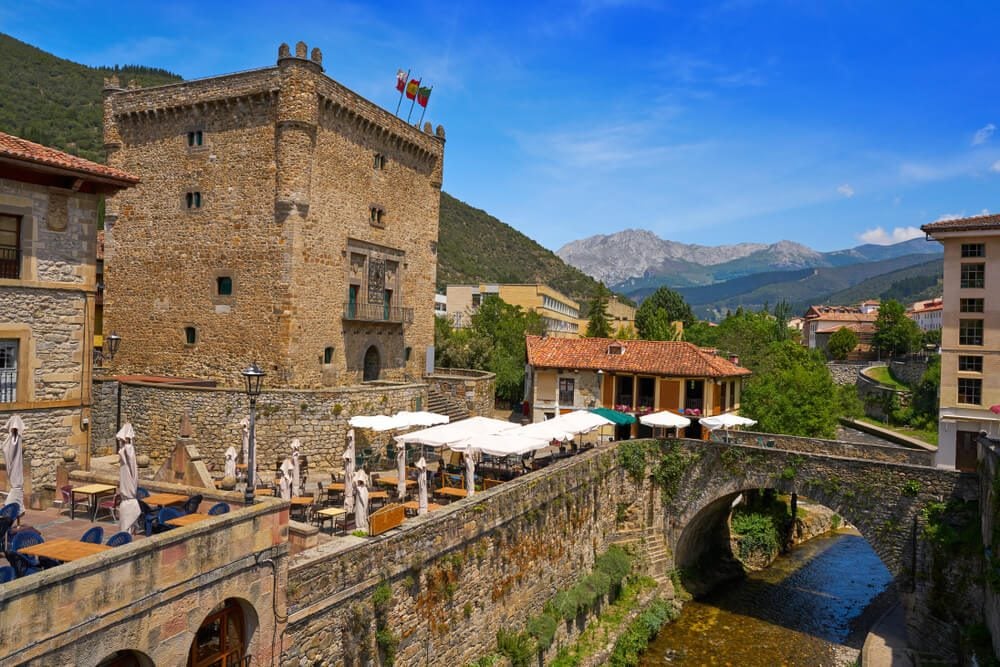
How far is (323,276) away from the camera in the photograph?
99.5 feet

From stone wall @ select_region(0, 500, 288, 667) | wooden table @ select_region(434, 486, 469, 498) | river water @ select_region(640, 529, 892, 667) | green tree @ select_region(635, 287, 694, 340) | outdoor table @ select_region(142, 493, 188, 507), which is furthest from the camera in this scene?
green tree @ select_region(635, 287, 694, 340)

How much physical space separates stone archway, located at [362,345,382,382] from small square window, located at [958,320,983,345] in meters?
30.0

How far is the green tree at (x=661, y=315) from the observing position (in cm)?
7344

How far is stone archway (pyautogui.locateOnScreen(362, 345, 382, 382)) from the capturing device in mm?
34688

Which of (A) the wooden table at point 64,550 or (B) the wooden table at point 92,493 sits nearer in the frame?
(A) the wooden table at point 64,550

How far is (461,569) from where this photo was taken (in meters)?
17.4

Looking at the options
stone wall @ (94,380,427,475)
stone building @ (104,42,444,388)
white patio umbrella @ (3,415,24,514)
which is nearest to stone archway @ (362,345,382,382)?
stone building @ (104,42,444,388)

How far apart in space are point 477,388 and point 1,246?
24.4m

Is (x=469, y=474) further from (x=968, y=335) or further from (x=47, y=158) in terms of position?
(x=968, y=335)

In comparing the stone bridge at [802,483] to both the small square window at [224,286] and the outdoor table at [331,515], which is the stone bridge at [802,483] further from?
the small square window at [224,286]

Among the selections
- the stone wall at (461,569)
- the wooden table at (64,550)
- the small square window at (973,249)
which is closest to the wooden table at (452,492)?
the stone wall at (461,569)

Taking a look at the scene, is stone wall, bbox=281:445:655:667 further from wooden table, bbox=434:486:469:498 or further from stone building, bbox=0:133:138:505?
stone building, bbox=0:133:138:505

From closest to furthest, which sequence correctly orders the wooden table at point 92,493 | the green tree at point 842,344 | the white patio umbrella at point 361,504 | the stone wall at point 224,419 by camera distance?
the wooden table at point 92,493 < the white patio umbrella at point 361,504 < the stone wall at point 224,419 < the green tree at point 842,344

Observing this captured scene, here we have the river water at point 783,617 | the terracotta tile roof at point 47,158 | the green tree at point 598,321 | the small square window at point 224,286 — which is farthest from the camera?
the green tree at point 598,321
